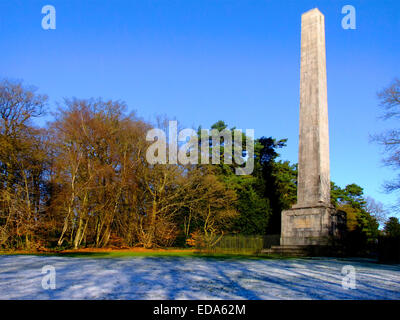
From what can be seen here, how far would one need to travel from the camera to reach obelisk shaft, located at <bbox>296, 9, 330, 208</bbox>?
54.1 ft

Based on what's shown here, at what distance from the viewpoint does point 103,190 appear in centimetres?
2116

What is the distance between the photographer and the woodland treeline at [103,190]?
19.7 meters

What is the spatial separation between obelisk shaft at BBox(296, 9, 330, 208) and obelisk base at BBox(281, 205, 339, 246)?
480mm

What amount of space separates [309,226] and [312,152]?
3.62 meters

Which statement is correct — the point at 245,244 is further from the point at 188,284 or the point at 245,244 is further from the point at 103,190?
the point at 188,284

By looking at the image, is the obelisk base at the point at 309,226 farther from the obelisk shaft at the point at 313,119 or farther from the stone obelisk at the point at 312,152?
the obelisk shaft at the point at 313,119

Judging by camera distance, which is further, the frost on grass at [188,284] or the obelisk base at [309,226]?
the obelisk base at [309,226]
